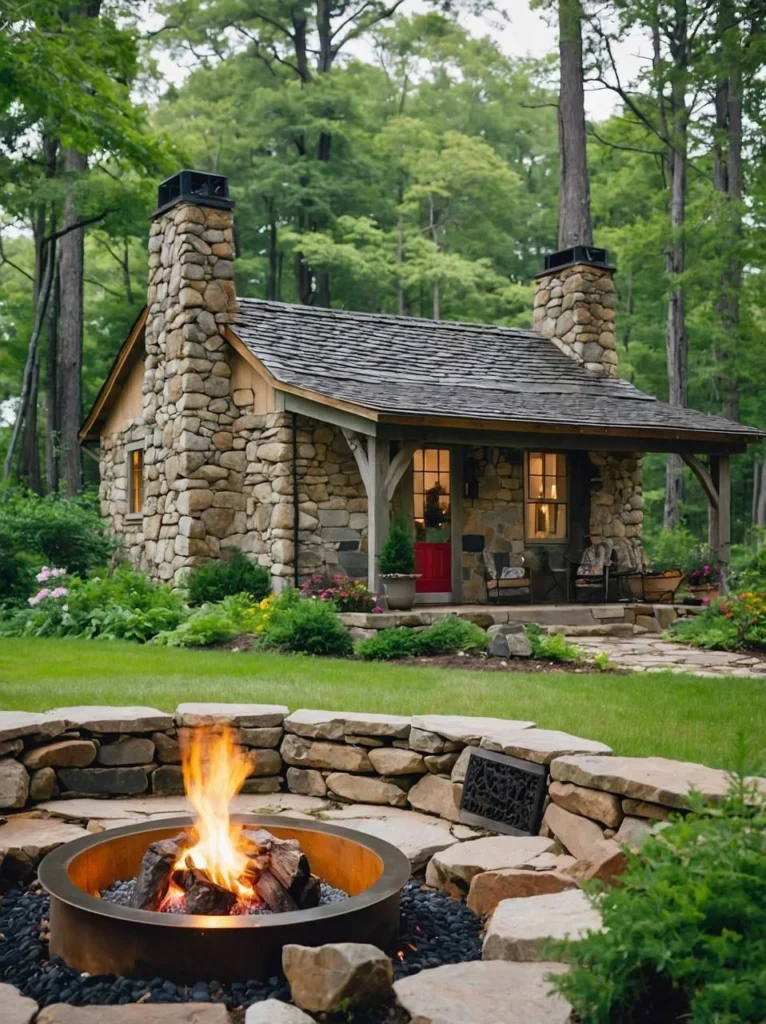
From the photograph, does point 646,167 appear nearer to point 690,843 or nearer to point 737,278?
point 737,278

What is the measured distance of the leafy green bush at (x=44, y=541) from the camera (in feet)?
47.9

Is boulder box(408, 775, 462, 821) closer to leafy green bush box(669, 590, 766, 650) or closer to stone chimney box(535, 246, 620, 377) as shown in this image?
leafy green bush box(669, 590, 766, 650)

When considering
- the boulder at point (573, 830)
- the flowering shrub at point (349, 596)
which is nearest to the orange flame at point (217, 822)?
the boulder at point (573, 830)

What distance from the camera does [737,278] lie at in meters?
21.0

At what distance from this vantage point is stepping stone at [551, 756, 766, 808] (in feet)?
12.9

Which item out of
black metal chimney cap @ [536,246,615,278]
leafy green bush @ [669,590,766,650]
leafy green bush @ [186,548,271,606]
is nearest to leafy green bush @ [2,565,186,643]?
leafy green bush @ [186,548,271,606]

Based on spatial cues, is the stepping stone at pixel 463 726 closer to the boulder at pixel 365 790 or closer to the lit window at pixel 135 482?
the boulder at pixel 365 790

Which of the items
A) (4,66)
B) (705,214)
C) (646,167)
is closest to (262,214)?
(646,167)

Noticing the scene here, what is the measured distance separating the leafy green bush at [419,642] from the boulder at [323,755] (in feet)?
16.0

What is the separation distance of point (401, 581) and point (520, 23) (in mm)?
16469

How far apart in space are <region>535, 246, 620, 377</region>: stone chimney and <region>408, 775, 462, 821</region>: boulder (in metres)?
12.6

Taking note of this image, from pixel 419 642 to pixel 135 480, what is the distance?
24.4 ft

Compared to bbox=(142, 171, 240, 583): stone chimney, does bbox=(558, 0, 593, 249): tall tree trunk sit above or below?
above

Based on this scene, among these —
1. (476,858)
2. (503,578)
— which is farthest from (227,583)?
(476,858)
